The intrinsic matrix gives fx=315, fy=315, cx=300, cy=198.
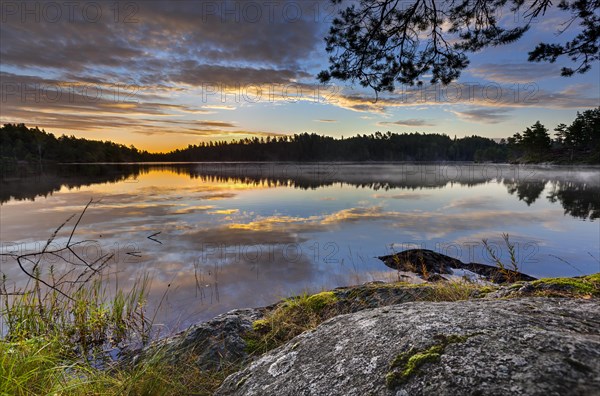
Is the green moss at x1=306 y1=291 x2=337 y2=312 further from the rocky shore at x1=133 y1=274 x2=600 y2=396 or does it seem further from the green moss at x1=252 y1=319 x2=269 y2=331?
the rocky shore at x1=133 y1=274 x2=600 y2=396

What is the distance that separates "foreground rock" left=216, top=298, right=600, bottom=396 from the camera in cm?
139

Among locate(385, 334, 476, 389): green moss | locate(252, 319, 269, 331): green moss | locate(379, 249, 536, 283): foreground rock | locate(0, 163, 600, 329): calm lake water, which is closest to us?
locate(385, 334, 476, 389): green moss

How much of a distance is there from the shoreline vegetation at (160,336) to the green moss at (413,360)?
1293 mm

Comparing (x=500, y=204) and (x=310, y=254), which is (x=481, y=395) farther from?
(x=500, y=204)

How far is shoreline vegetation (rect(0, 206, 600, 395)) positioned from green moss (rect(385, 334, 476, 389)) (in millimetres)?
1293

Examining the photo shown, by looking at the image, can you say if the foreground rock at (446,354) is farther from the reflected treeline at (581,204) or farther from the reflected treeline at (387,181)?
the reflected treeline at (387,181)

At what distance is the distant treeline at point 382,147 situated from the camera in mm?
89562

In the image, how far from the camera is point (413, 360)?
→ 1697 mm

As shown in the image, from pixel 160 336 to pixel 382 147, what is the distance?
177647mm

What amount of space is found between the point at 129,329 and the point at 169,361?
299cm

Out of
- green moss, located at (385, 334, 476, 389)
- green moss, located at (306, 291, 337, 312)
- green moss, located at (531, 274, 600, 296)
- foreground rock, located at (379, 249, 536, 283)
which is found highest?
green moss, located at (385, 334, 476, 389)

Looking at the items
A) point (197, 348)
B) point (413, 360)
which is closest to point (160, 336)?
point (197, 348)

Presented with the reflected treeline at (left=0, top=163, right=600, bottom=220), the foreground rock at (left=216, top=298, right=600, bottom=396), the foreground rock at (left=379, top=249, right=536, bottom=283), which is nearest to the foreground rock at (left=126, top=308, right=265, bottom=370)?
the foreground rock at (left=216, top=298, right=600, bottom=396)

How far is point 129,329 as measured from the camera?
249 inches
